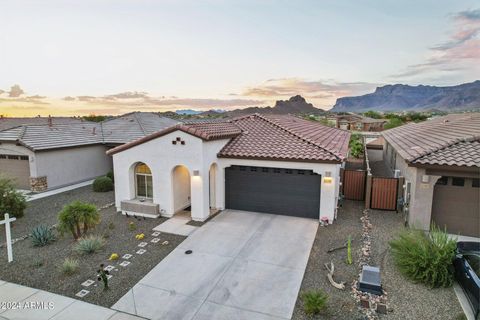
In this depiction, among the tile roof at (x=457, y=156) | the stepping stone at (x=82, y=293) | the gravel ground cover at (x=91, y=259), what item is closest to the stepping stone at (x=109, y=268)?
the gravel ground cover at (x=91, y=259)

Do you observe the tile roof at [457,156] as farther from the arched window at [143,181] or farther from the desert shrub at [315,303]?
the arched window at [143,181]

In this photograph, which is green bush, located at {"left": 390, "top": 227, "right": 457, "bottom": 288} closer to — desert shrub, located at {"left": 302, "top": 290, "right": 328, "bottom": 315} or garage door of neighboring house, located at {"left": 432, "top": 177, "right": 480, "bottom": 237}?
desert shrub, located at {"left": 302, "top": 290, "right": 328, "bottom": 315}

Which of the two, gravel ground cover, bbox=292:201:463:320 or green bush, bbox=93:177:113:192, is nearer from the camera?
gravel ground cover, bbox=292:201:463:320

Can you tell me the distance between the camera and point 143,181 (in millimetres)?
14727

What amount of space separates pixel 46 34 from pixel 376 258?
21101 millimetres

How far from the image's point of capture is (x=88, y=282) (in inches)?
328

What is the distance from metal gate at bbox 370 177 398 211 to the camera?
14.4 metres

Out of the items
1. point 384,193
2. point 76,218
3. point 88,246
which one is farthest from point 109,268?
point 384,193

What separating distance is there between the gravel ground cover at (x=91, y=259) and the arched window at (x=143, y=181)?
61.0 inches

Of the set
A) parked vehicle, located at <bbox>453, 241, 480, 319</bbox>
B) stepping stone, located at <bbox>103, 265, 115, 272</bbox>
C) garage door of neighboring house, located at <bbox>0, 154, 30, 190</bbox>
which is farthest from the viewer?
garage door of neighboring house, located at <bbox>0, 154, 30, 190</bbox>

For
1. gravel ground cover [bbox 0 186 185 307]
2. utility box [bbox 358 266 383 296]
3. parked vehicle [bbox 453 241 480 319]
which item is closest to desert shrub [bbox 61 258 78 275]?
gravel ground cover [bbox 0 186 185 307]

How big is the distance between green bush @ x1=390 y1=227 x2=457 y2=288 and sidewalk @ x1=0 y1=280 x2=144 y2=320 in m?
7.40

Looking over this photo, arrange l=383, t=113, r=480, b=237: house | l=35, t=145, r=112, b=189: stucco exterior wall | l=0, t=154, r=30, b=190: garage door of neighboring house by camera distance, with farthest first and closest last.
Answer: l=0, t=154, r=30, b=190: garage door of neighboring house → l=35, t=145, r=112, b=189: stucco exterior wall → l=383, t=113, r=480, b=237: house

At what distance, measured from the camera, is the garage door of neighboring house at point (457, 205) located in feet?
36.3
